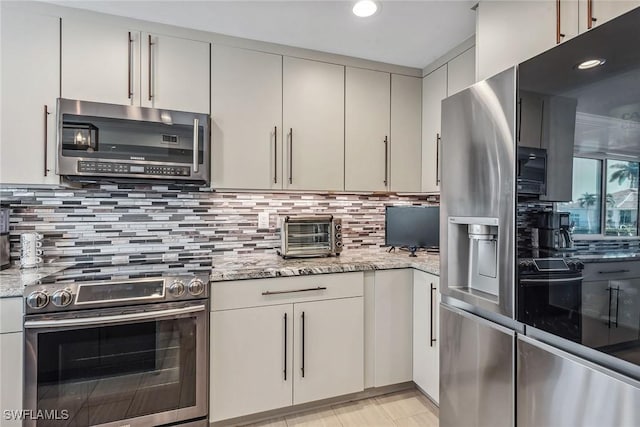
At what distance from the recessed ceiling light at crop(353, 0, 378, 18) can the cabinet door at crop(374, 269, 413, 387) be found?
4.95ft

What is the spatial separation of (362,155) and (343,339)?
50.2 inches

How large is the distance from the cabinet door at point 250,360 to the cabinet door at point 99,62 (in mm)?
1399

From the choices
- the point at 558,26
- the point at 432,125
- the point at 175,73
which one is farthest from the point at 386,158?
the point at 175,73

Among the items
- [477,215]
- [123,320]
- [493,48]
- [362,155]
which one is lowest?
[123,320]

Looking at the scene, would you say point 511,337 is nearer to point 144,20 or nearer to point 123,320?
point 123,320

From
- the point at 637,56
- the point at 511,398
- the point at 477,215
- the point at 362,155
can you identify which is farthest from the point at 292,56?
the point at 511,398

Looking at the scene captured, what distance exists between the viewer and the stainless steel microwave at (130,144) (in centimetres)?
171

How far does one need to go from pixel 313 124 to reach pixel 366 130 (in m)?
0.41

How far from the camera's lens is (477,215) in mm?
1361

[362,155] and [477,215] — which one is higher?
[362,155]

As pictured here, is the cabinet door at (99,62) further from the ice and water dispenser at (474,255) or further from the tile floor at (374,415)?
the tile floor at (374,415)

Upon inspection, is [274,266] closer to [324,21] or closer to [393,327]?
[393,327]

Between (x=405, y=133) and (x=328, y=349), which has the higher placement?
(x=405, y=133)

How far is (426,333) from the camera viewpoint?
2.01m
